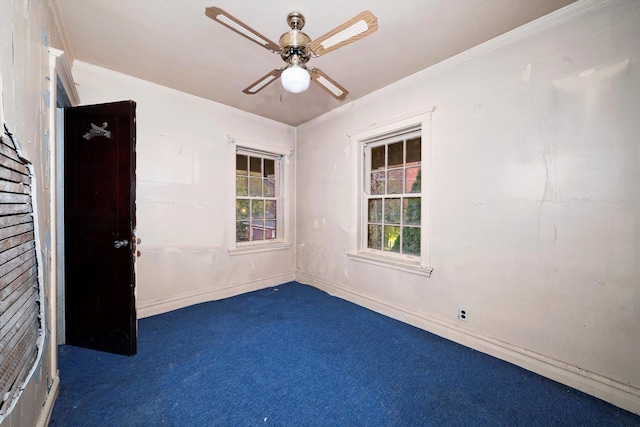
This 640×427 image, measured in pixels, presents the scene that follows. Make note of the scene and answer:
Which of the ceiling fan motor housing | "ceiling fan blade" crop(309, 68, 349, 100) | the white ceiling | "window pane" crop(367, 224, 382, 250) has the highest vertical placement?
the white ceiling

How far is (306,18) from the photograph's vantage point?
182 cm

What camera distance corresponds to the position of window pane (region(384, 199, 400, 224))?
2.95m

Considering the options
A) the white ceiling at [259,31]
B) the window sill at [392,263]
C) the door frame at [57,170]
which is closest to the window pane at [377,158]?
the white ceiling at [259,31]

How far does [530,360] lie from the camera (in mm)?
1931

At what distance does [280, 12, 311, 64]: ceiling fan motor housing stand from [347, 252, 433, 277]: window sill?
2.11m

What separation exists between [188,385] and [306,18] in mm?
2710

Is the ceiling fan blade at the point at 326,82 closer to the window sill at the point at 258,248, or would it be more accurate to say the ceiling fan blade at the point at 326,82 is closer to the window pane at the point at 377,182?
the window pane at the point at 377,182

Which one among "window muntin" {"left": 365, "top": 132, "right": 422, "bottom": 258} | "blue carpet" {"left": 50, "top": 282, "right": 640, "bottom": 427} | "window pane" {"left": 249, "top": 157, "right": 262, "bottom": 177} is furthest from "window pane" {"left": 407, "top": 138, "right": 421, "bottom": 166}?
"window pane" {"left": 249, "top": 157, "right": 262, "bottom": 177}

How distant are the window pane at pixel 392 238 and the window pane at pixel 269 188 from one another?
1912mm

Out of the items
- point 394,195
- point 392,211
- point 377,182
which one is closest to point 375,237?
point 392,211

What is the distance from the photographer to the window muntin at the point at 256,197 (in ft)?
12.1

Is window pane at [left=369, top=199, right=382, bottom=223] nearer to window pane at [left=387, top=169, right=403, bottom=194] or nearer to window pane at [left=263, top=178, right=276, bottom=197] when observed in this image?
window pane at [left=387, top=169, right=403, bottom=194]

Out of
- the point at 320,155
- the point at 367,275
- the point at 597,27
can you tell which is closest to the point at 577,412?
the point at 367,275

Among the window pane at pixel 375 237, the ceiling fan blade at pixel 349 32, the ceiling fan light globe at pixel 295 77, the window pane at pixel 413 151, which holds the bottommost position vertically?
the window pane at pixel 375 237
